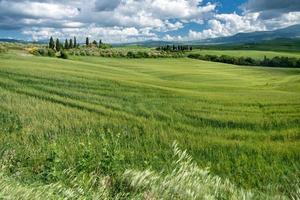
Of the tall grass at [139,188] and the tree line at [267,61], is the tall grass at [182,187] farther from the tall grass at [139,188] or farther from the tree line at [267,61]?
the tree line at [267,61]

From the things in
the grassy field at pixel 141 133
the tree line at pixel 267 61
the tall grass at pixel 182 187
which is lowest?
the tree line at pixel 267 61

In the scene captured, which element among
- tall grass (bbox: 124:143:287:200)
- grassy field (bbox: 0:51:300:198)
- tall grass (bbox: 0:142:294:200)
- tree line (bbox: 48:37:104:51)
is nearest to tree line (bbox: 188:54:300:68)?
tree line (bbox: 48:37:104:51)

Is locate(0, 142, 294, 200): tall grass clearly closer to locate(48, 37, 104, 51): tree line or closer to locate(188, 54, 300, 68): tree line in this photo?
locate(188, 54, 300, 68): tree line

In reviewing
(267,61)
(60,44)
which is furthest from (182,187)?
(60,44)

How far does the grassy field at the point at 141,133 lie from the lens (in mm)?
10328

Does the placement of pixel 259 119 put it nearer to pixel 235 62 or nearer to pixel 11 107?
pixel 11 107

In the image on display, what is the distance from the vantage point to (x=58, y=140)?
49.7 feet

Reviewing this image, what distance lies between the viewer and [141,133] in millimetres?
17172

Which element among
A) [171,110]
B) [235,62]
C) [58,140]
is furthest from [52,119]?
[235,62]

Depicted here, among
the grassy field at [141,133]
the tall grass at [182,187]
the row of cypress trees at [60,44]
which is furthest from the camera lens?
the row of cypress trees at [60,44]

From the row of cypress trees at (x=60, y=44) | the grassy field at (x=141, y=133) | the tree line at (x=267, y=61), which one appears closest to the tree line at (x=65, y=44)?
the row of cypress trees at (x=60, y=44)

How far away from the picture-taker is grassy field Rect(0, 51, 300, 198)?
33.9ft

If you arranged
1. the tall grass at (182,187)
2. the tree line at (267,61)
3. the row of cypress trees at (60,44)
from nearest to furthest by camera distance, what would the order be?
the tall grass at (182,187) → the tree line at (267,61) → the row of cypress trees at (60,44)

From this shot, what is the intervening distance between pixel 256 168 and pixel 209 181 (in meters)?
4.29
